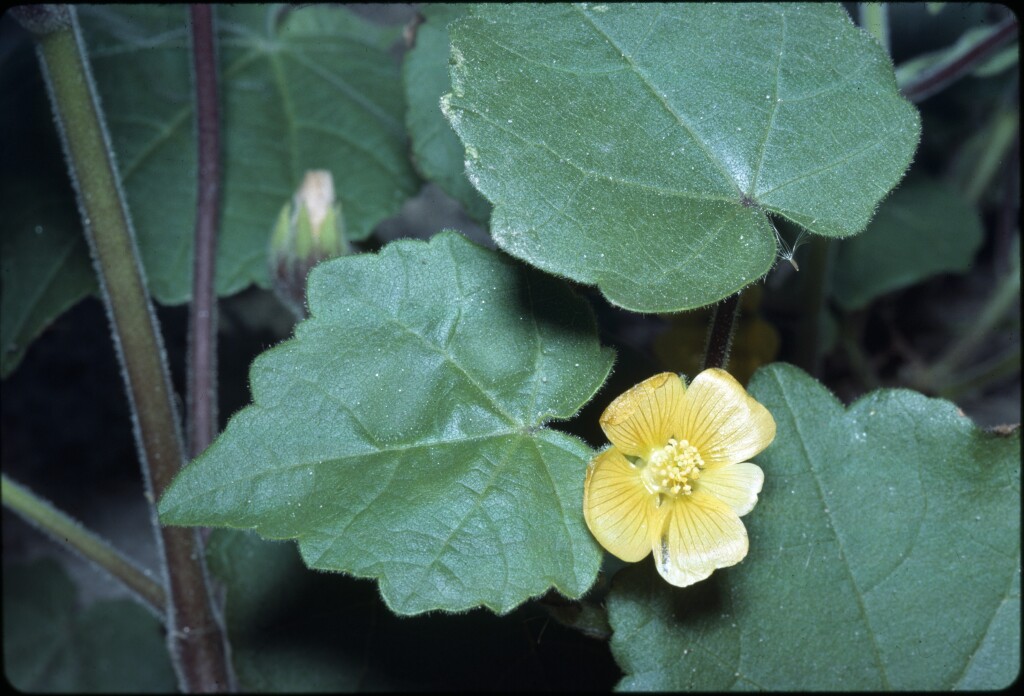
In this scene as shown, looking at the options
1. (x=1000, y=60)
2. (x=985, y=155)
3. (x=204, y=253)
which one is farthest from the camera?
(x=985, y=155)

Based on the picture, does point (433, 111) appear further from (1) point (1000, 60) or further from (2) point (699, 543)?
(1) point (1000, 60)

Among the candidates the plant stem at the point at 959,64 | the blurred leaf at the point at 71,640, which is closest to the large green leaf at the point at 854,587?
the plant stem at the point at 959,64

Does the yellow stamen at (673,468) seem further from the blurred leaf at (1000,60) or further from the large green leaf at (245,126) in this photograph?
the blurred leaf at (1000,60)

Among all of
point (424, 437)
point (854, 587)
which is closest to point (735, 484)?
point (854, 587)

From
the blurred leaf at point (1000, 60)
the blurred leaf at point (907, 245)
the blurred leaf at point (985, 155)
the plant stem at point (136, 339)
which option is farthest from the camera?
the blurred leaf at point (985, 155)

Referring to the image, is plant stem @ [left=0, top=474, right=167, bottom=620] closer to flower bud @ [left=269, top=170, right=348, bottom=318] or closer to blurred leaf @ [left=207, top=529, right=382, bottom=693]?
blurred leaf @ [left=207, top=529, right=382, bottom=693]

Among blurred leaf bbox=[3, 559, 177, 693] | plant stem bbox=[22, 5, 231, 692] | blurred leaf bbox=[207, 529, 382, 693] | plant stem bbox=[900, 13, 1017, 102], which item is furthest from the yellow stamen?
blurred leaf bbox=[3, 559, 177, 693]
